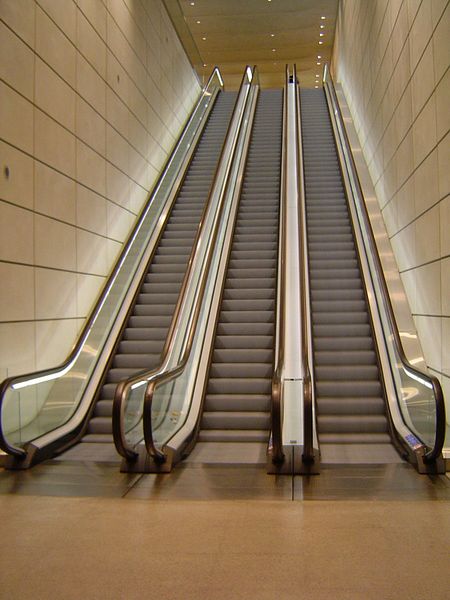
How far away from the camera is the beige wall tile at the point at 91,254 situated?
777cm

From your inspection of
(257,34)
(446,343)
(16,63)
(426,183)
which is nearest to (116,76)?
(16,63)

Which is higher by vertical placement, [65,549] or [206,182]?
[206,182]

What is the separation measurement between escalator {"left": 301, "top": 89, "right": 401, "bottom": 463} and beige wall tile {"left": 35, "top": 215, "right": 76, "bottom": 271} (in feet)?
9.63

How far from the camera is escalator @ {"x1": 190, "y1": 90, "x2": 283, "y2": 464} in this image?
6195 millimetres

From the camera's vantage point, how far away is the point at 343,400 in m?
6.55

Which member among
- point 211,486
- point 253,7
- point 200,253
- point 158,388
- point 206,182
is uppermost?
point 253,7

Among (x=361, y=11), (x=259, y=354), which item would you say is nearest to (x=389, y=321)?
(x=259, y=354)

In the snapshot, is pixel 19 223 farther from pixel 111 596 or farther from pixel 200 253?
pixel 111 596

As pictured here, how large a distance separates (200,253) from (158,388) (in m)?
3.31

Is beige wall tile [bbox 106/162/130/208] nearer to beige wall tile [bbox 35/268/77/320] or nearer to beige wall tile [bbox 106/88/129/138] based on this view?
beige wall tile [bbox 106/88/129/138]

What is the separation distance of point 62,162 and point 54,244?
0.96 m

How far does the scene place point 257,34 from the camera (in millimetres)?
20688

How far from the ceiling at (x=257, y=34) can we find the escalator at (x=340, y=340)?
257 inches

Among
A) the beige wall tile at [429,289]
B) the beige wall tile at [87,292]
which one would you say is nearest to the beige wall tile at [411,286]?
the beige wall tile at [429,289]
